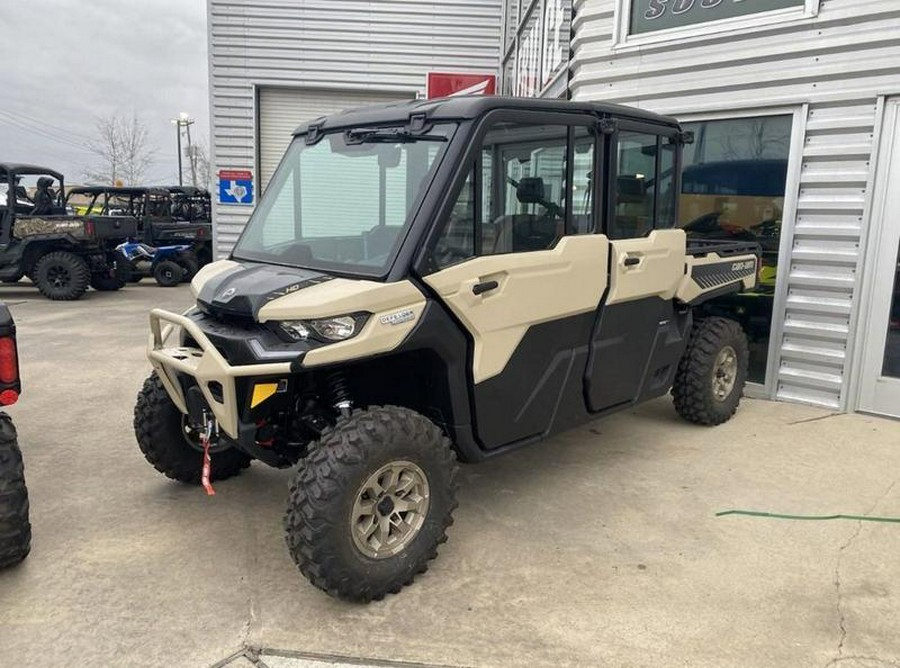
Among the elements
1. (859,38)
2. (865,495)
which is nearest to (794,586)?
(865,495)

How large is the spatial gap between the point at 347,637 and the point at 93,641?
950 mm

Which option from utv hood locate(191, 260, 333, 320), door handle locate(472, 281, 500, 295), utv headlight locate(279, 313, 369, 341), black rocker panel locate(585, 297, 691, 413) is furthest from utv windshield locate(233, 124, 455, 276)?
black rocker panel locate(585, 297, 691, 413)

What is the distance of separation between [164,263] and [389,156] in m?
12.6

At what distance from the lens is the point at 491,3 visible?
456 inches

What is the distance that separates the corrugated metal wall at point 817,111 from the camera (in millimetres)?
5309

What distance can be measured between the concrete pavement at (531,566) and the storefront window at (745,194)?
4.28 feet

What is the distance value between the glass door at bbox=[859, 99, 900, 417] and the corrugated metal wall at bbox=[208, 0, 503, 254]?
25.2ft

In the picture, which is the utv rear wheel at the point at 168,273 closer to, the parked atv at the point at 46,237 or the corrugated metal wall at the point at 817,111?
the parked atv at the point at 46,237

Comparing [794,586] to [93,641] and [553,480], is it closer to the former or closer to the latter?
Answer: [553,480]

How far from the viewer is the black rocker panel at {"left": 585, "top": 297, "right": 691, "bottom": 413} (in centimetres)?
406

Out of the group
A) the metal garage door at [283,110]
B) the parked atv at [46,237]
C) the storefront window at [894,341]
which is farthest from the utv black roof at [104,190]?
the storefront window at [894,341]

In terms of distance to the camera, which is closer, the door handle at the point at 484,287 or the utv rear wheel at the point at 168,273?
the door handle at the point at 484,287

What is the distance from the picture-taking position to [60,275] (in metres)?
12.4

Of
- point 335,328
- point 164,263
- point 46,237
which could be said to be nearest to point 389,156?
point 335,328
